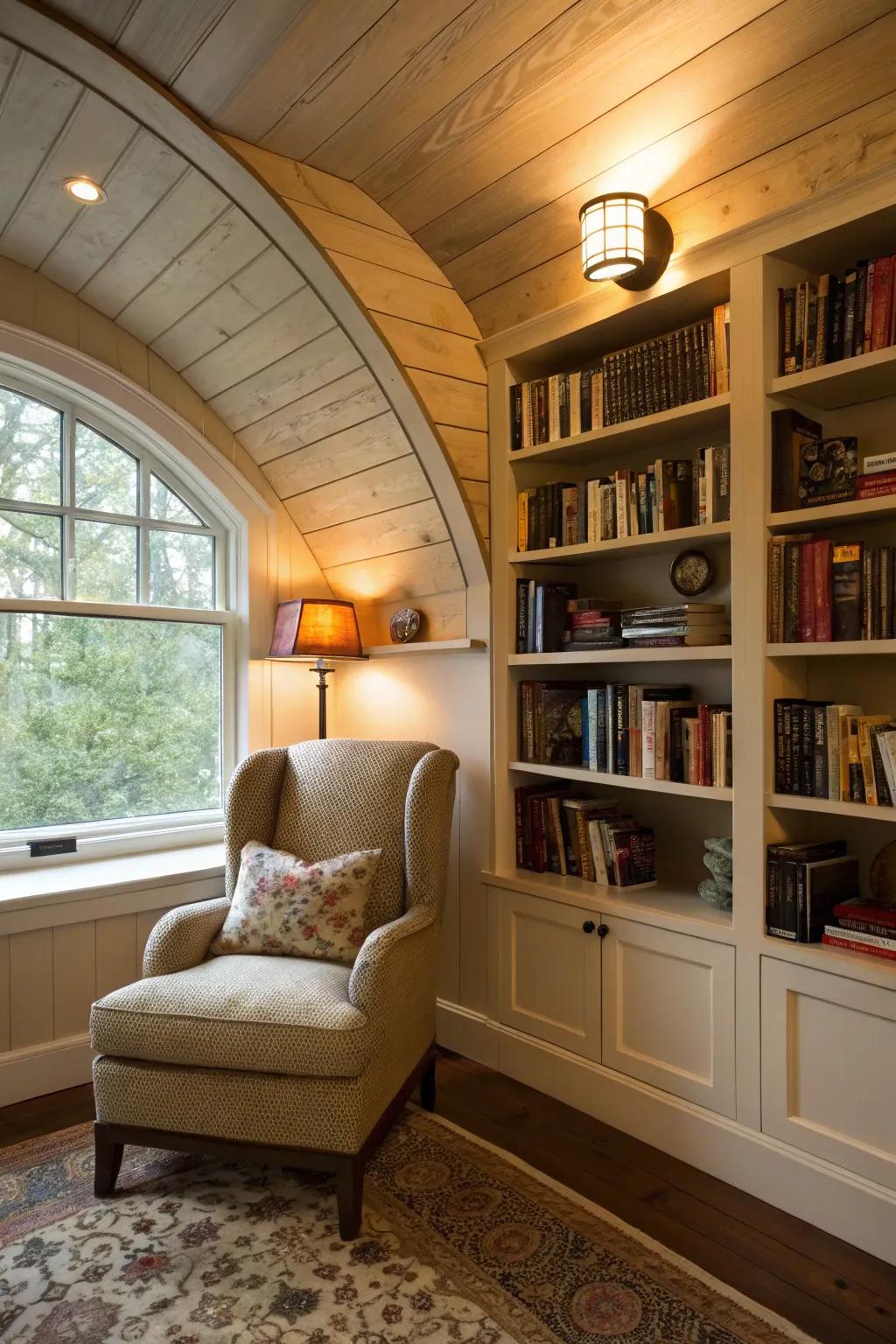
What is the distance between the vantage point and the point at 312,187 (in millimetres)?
2330

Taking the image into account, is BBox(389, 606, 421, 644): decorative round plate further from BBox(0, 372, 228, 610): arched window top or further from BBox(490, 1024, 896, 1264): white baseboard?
BBox(490, 1024, 896, 1264): white baseboard

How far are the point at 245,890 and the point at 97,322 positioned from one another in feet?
6.43

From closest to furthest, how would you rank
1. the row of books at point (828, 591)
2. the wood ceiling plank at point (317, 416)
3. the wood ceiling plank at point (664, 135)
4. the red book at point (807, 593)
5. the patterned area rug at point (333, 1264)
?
the patterned area rug at point (333, 1264)
the wood ceiling plank at point (664, 135)
the row of books at point (828, 591)
the red book at point (807, 593)
the wood ceiling plank at point (317, 416)

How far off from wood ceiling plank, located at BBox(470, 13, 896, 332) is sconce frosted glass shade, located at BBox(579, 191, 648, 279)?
0.41ft

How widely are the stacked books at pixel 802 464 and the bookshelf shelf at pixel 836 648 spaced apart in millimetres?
321

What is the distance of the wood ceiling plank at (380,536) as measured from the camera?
9.20 feet

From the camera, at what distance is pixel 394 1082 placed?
215 centimetres

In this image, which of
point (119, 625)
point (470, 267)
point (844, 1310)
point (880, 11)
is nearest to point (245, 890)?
point (119, 625)

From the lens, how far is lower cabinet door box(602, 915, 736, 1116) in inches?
81.8

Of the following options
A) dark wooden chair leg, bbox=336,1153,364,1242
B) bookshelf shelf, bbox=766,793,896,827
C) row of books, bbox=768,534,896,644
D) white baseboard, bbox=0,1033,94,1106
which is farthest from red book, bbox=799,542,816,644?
white baseboard, bbox=0,1033,94,1106

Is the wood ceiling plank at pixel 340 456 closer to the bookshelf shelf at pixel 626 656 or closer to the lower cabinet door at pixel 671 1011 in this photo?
the bookshelf shelf at pixel 626 656

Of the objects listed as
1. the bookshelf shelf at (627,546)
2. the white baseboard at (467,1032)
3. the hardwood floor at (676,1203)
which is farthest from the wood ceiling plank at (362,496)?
the hardwood floor at (676,1203)

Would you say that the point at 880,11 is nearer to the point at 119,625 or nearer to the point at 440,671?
the point at 440,671

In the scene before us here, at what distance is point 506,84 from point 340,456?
1.23m
